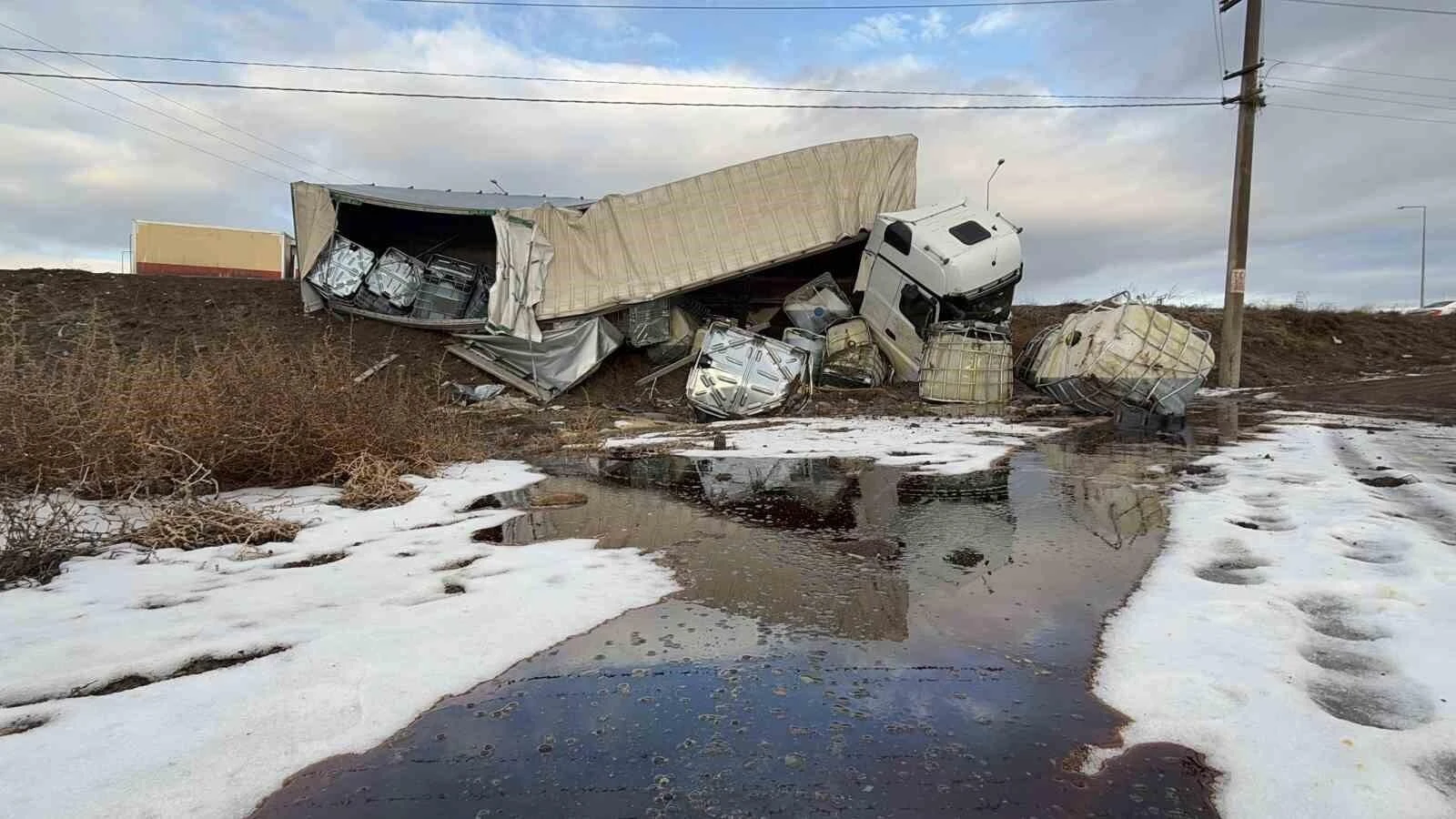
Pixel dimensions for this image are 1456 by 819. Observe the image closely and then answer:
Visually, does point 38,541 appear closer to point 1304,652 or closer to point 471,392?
point 1304,652

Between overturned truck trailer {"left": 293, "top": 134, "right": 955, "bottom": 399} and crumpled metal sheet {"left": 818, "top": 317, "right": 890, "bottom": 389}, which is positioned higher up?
overturned truck trailer {"left": 293, "top": 134, "right": 955, "bottom": 399}

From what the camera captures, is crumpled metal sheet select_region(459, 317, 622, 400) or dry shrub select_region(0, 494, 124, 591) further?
crumpled metal sheet select_region(459, 317, 622, 400)

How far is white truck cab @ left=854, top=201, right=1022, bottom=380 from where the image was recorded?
13.7m

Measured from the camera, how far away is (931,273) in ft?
45.0

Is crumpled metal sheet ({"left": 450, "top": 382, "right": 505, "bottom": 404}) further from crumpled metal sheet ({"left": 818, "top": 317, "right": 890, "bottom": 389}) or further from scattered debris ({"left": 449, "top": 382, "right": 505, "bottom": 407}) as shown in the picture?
crumpled metal sheet ({"left": 818, "top": 317, "right": 890, "bottom": 389})

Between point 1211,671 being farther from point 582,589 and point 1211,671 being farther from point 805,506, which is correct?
point 805,506

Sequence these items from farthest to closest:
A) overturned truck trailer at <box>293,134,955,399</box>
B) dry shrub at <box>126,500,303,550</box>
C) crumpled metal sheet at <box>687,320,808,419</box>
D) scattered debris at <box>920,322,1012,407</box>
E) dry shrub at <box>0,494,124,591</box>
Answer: overturned truck trailer at <box>293,134,955,399</box>, scattered debris at <box>920,322,1012,407</box>, crumpled metal sheet at <box>687,320,808,419</box>, dry shrub at <box>126,500,303,550</box>, dry shrub at <box>0,494,124,591</box>

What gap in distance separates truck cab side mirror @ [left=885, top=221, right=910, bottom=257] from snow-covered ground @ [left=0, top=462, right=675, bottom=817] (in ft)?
36.0

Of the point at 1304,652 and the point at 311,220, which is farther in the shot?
the point at 311,220

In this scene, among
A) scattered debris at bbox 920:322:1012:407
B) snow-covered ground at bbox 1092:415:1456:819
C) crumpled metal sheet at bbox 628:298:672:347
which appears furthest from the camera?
crumpled metal sheet at bbox 628:298:672:347

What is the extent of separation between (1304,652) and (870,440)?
6.70 metres

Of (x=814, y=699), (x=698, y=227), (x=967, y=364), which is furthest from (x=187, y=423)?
(x=967, y=364)

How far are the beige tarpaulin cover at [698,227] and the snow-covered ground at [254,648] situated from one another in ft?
33.5

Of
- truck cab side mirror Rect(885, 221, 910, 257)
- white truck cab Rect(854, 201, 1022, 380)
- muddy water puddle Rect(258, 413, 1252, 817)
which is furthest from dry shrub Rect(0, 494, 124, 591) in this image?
truck cab side mirror Rect(885, 221, 910, 257)
